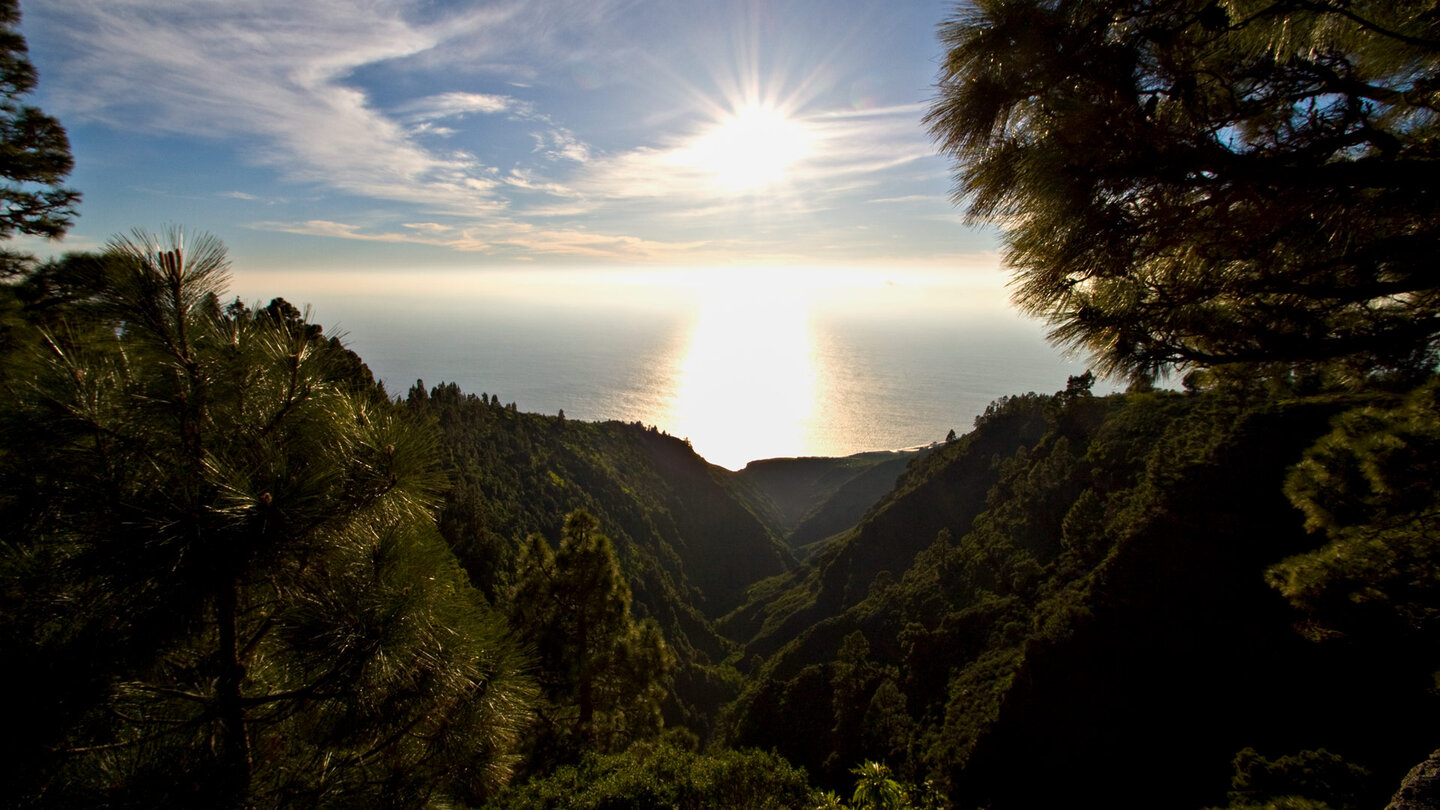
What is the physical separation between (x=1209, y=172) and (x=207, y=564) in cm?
473

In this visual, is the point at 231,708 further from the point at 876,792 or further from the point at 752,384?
the point at 752,384

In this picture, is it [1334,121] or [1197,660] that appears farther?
[1197,660]

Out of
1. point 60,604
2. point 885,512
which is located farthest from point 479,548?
point 885,512

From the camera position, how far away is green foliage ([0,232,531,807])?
1.86 meters

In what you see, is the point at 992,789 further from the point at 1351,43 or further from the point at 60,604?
the point at 60,604

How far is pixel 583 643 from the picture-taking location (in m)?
9.91

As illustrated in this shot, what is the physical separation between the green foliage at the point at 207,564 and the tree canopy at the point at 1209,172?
3.59 metres

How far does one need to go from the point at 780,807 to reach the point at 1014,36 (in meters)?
7.08

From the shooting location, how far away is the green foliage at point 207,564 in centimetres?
186

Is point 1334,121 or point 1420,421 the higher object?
point 1334,121

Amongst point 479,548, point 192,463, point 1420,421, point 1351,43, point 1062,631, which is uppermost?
point 1351,43

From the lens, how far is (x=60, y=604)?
6.24ft

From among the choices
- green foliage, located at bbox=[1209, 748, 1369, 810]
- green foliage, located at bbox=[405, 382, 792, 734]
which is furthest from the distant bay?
green foliage, located at bbox=[1209, 748, 1369, 810]

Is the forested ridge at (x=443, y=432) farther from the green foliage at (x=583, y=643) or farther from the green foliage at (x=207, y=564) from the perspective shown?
the green foliage at (x=583, y=643)
